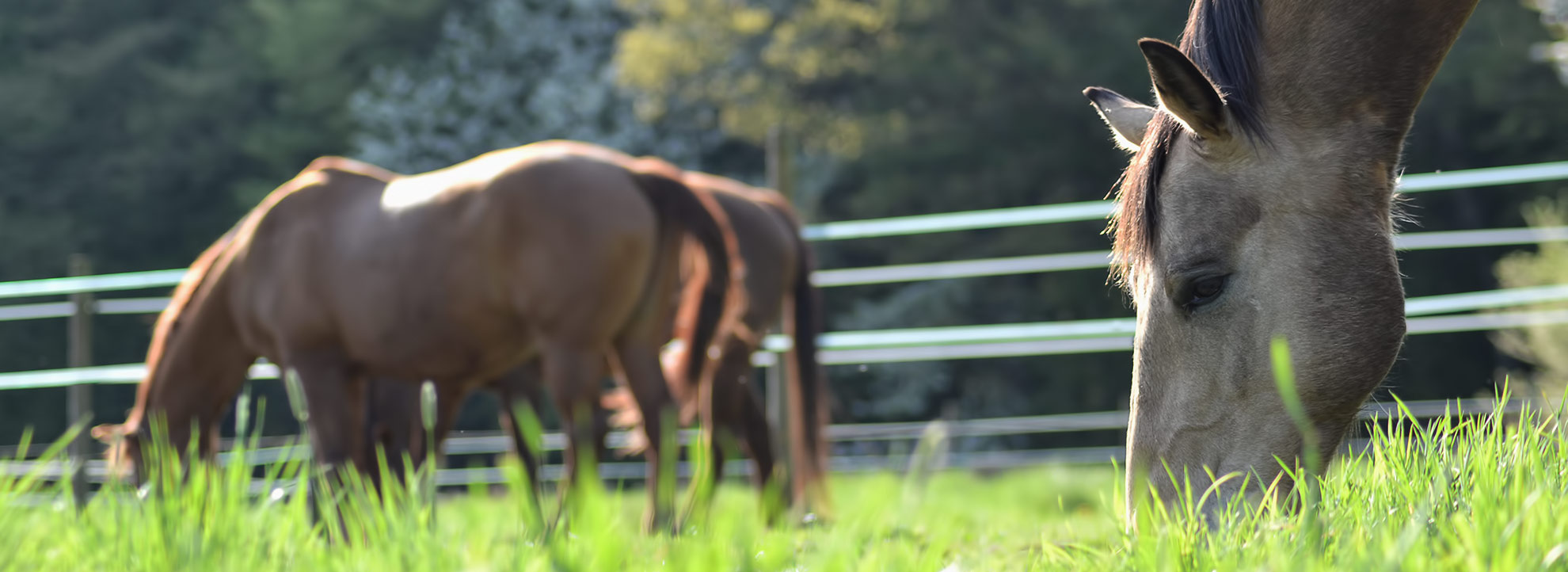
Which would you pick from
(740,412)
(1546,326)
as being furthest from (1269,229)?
(1546,326)

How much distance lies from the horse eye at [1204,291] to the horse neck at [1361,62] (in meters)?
0.30

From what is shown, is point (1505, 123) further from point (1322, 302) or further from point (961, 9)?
point (1322, 302)

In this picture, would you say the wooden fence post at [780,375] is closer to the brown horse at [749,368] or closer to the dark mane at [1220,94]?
the brown horse at [749,368]

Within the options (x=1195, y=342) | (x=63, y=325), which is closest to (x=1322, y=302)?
(x=1195, y=342)

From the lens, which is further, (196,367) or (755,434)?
(755,434)

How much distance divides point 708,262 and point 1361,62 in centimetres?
243

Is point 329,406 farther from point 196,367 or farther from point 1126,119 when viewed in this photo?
→ point 1126,119

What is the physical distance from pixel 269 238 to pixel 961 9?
1352 cm

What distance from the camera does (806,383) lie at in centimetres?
517

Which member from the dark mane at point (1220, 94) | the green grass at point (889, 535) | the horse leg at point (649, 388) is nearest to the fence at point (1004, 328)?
the horse leg at point (649, 388)

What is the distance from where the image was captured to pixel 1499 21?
12469mm

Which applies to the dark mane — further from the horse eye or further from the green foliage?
the green foliage

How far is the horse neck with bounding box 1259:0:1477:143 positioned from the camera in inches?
83.1

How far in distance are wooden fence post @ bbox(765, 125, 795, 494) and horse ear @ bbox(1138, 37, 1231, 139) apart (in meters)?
3.36
